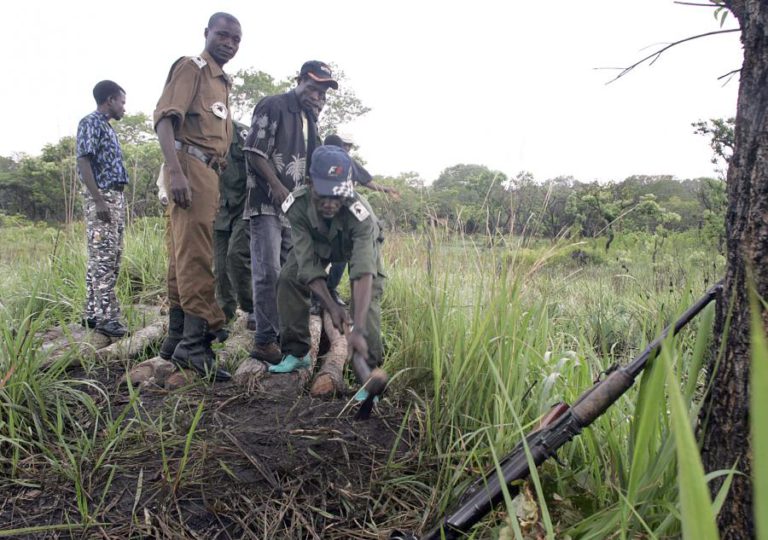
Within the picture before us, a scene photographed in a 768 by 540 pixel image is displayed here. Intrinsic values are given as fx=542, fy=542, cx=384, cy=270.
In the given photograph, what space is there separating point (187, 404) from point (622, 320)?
13.2ft

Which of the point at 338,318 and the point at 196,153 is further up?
the point at 196,153

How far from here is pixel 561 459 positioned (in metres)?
1.79

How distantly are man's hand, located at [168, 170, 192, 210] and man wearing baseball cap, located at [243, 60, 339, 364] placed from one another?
1.85 ft

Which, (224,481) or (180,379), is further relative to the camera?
(180,379)

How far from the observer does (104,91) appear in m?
3.99

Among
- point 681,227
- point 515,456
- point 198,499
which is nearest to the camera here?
point 515,456

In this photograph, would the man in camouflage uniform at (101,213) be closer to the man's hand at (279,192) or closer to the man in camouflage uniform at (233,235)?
the man in camouflage uniform at (233,235)

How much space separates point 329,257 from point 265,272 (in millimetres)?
526

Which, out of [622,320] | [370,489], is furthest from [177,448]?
[622,320]

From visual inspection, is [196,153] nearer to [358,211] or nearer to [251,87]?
[358,211]

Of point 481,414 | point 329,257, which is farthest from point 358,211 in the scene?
point 481,414

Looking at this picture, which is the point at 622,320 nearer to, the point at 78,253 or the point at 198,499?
the point at 198,499

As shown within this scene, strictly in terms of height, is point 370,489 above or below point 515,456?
below

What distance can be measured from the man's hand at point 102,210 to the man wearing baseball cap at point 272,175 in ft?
3.64
